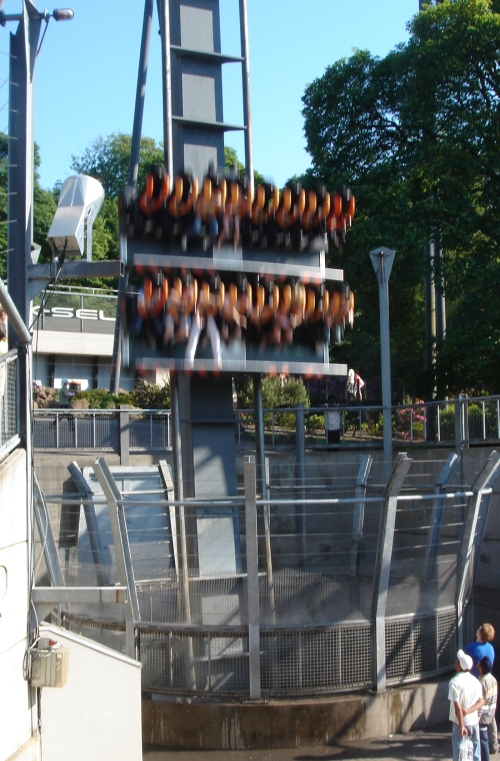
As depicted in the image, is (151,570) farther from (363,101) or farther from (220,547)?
(363,101)

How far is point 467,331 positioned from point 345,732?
13305 mm

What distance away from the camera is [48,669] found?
7441 mm

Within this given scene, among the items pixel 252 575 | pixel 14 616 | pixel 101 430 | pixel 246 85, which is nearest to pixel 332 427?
pixel 101 430

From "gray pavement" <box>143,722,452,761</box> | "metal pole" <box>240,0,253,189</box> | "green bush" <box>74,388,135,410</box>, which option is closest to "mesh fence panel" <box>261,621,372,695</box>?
"gray pavement" <box>143,722,452,761</box>

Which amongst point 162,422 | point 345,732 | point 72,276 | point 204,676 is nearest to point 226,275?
point 72,276

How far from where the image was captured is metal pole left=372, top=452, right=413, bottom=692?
30.2ft

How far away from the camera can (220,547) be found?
10.4m

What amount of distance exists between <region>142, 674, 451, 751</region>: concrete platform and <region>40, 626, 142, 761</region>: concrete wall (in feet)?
2.99

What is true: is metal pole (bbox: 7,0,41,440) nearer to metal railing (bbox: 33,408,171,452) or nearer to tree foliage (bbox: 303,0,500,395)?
metal railing (bbox: 33,408,171,452)

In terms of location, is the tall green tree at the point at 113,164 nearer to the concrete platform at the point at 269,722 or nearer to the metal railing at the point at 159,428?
the metal railing at the point at 159,428

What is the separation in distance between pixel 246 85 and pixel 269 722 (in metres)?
8.53

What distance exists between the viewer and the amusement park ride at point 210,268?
10.9m

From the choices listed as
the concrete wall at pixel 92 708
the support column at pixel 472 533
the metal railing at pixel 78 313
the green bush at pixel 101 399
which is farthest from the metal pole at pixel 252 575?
the metal railing at pixel 78 313

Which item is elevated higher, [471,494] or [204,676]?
[471,494]
